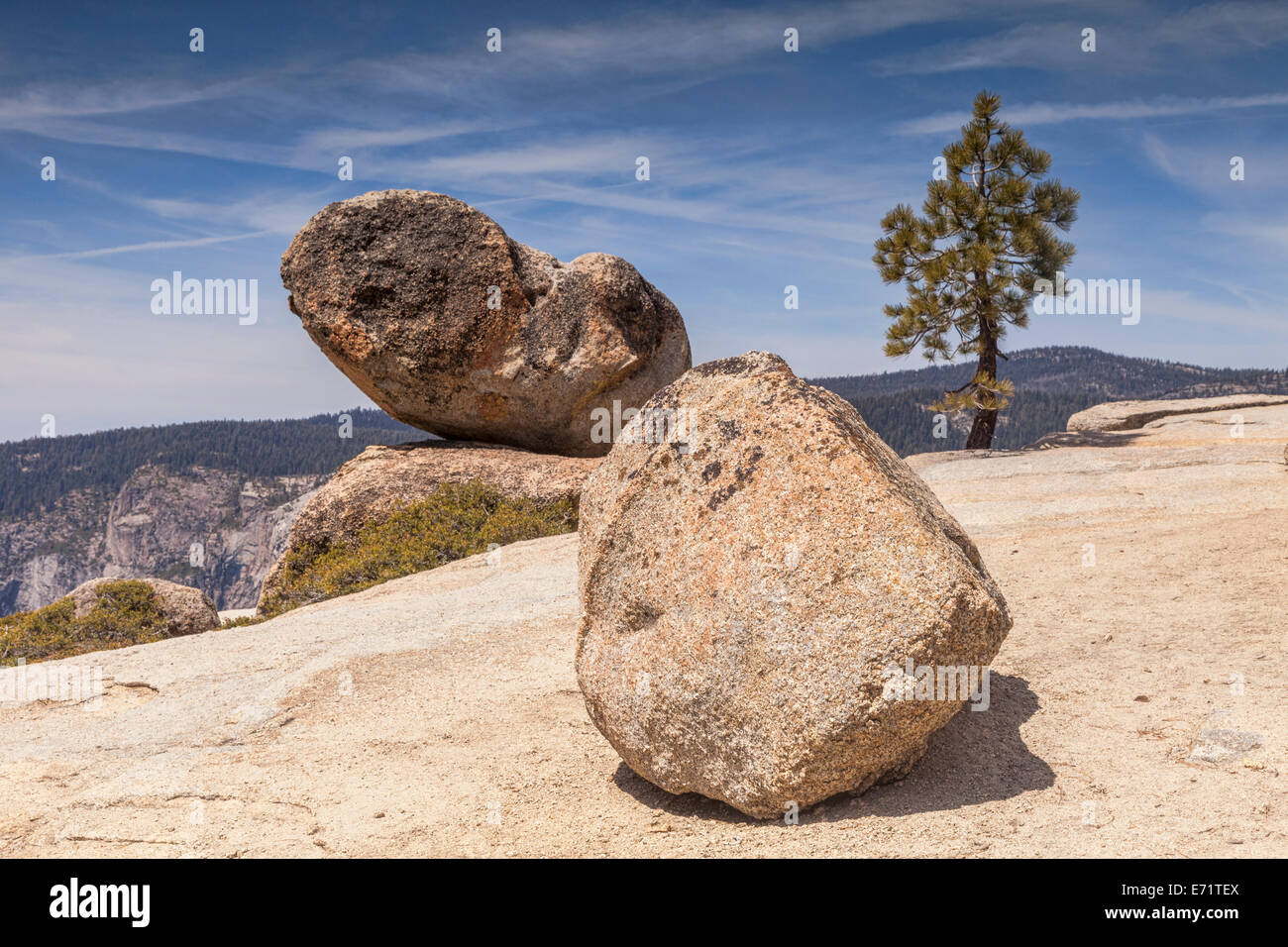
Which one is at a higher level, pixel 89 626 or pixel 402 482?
pixel 402 482

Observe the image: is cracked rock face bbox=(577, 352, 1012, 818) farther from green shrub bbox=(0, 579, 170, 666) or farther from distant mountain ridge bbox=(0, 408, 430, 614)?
distant mountain ridge bbox=(0, 408, 430, 614)

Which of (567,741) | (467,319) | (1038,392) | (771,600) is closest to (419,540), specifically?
(467,319)

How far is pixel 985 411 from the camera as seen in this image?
2288cm

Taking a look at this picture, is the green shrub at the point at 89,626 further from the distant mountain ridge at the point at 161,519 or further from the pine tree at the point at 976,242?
the distant mountain ridge at the point at 161,519

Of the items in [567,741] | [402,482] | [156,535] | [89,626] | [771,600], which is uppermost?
[771,600]

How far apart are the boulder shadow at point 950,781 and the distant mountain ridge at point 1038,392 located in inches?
2018

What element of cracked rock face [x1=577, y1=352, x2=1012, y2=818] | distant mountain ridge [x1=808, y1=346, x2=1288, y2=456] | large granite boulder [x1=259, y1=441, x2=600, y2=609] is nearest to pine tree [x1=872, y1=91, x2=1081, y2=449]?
large granite boulder [x1=259, y1=441, x2=600, y2=609]

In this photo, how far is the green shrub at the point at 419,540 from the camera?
14523 mm

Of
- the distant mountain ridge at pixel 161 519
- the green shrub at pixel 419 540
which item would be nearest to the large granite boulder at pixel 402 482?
the green shrub at pixel 419 540

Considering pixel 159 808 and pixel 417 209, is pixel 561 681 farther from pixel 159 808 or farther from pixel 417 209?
pixel 417 209

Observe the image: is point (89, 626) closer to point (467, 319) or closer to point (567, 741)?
point (467, 319)

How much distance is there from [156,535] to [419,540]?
179690 mm

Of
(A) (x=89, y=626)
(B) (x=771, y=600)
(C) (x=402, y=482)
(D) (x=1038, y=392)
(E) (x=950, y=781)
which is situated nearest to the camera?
(B) (x=771, y=600)

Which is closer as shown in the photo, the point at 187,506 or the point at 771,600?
the point at 771,600
